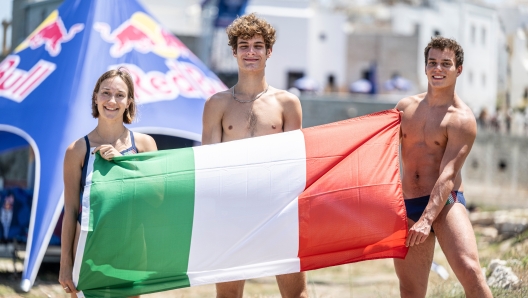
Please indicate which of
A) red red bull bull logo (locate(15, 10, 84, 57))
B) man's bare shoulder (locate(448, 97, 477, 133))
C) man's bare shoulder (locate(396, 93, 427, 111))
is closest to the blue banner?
red red bull bull logo (locate(15, 10, 84, 57))

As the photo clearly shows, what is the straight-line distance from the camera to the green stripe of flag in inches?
169

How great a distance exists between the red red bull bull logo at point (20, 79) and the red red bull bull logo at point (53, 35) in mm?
219

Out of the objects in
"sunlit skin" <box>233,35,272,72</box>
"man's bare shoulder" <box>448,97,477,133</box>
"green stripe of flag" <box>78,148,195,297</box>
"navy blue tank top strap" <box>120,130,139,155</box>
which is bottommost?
"green stripe of flag" <box>78,148,195,297</box>

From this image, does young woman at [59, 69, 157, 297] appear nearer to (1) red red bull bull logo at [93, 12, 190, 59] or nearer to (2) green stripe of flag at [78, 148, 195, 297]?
(2) green stripe of flag at [78, 148, 195, 297]

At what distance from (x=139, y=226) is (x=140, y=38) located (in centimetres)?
520

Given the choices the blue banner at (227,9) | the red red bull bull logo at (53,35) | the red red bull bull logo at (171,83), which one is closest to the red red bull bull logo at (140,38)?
the red red bull bull logo at (171,83)

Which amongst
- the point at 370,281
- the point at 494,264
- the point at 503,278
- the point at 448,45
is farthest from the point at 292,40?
the point at 448,45

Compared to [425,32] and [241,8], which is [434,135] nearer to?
[241,8]

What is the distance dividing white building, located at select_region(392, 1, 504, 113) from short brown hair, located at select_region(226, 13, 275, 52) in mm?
37628

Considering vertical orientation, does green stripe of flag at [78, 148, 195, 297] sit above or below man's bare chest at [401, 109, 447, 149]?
below

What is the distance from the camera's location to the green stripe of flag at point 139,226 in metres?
4.30

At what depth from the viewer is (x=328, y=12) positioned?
44406 mm

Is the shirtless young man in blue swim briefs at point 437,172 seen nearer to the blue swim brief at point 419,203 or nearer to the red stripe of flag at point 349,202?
the blue swim brief at point 419,203

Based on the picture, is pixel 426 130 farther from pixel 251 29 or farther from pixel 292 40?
pixel 292 40
